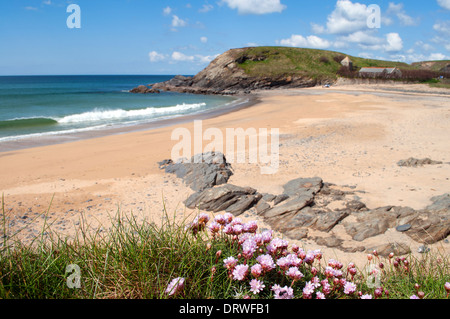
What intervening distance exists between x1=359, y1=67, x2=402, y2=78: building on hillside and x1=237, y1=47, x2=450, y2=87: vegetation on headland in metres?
1.18

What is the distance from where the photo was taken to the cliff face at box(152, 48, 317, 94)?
67750mm

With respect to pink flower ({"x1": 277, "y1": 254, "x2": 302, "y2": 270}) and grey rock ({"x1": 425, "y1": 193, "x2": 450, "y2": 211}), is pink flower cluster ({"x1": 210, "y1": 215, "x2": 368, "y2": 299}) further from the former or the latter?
grey rock ({"x1": 425, "y1": 193, "x2": 450, "y2": 211})

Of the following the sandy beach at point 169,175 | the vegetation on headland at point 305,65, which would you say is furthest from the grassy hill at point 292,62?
the sandy beach at point 169,175

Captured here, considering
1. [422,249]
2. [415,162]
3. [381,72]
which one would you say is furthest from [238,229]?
[381,72]

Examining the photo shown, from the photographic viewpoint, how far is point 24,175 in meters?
10.4

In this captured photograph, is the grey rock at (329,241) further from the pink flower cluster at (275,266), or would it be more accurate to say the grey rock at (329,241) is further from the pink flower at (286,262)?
the pink flower at (286,262)

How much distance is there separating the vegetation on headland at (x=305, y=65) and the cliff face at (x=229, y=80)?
1.17 meters

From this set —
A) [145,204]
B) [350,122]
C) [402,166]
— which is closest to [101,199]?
[145,204]

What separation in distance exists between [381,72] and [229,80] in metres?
33.8

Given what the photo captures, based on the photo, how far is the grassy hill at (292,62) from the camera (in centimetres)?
7088

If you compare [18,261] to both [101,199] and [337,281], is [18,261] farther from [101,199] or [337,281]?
[101,199]

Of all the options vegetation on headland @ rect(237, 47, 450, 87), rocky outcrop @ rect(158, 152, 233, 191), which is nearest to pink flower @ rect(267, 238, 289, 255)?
rocky outcrop @ rect(158, 152, 233, 191)

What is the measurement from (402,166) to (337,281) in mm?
8372

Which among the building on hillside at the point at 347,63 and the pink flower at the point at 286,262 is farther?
the building on hillside at the point at 347,63
